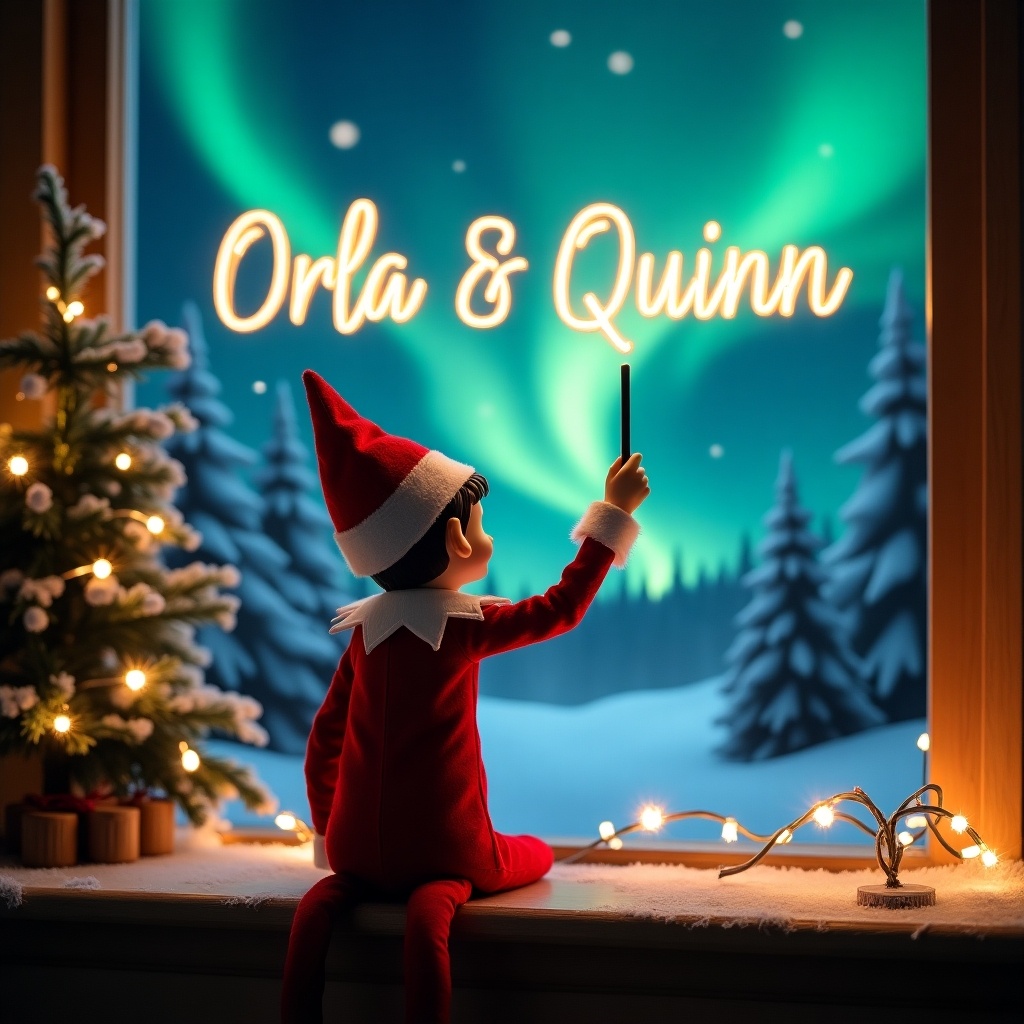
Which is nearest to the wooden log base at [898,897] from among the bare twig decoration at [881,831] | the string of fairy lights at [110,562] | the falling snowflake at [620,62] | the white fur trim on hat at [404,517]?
the bare twig decoration at [881,831]

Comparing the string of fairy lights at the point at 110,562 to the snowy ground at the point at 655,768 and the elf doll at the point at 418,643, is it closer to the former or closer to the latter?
the snowy ground at the point at 655,768

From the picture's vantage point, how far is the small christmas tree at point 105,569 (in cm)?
217

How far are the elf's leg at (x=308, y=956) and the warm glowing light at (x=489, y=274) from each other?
1.17 m

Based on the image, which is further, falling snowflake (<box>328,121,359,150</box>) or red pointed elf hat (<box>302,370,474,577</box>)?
falling snowflake (<box>328,121,359,150</box>)

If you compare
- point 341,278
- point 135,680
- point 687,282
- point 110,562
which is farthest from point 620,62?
point 135,680

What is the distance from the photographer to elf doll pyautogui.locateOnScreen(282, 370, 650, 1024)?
1.81 metres

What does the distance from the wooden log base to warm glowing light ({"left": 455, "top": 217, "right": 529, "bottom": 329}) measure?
1275 mm

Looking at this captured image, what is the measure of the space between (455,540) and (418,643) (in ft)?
0.58

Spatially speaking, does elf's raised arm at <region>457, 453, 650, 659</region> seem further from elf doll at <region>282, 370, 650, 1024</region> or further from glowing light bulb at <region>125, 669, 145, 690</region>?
glowing light bulb at <region>125, 669, 145, 690</region>

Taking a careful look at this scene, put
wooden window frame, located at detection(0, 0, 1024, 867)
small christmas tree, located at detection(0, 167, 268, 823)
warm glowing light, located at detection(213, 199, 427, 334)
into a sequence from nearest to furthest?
wooden window frame, located at detection(0, 0, 1024, 867) < small christmas tree, located at detection(0, 167, 268, 823) < warm glowing light, located at detection(213, 199, 427, 334)

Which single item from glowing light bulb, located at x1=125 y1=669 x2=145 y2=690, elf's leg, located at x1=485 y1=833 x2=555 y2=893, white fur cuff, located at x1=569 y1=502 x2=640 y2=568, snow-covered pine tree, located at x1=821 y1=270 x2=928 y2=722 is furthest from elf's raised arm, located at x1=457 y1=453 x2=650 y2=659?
glowing light bulb, located at x1=125 y1=669 x2=145 y2=690

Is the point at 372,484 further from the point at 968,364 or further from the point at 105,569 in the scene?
the point at 968,364

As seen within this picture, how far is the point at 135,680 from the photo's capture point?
216 cm

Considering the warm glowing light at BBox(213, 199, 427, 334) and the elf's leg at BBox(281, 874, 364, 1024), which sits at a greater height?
the warm glowing light at BBox(213, 199, 427, 334)
